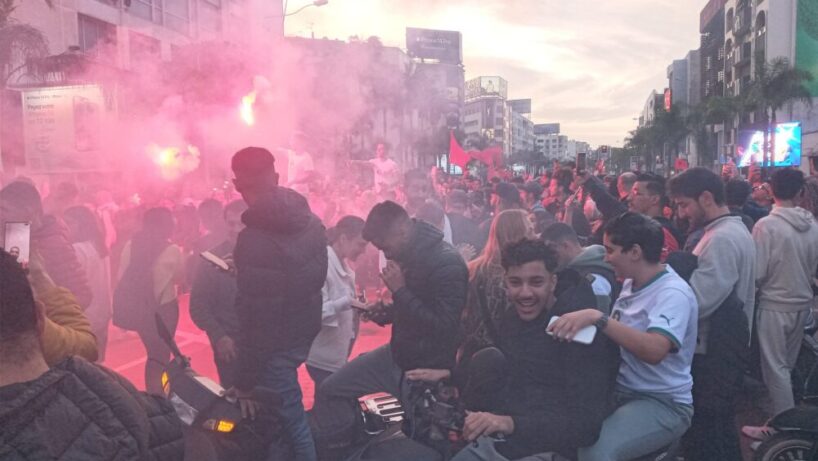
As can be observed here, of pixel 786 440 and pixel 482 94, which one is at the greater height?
pixel 482 94

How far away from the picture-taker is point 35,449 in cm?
133

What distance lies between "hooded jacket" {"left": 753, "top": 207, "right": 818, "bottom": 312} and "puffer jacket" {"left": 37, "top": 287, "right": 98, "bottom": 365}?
451 centimetres

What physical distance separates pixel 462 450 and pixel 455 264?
3.40 ft

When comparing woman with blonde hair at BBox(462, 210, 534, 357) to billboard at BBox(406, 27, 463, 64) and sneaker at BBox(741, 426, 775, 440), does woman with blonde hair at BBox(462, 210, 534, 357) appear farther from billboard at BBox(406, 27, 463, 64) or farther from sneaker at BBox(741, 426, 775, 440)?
billboard at BBox(406, 27, 463, 64)

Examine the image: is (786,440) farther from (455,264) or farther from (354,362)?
(354,362)

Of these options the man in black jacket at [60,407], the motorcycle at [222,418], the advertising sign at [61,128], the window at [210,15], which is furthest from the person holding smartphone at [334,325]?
the window at [210,15]

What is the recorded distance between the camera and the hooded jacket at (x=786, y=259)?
472 centimetres

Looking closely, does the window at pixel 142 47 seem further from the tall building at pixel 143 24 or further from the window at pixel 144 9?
the window at pixel 144 9

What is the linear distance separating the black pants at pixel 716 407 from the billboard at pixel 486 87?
500ft

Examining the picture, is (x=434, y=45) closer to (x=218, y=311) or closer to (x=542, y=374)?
(x=218, y=311)

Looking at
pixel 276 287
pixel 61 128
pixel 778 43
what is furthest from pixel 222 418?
pixel 778 43

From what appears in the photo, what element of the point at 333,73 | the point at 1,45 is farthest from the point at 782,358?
the point at 333,73

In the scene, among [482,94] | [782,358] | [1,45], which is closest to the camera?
[782,358]

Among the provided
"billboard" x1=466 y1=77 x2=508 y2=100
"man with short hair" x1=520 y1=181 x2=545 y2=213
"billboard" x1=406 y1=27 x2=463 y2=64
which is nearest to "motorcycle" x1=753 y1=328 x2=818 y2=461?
"man with short hair" x1=520 y1=181 x2=545 y2=213
